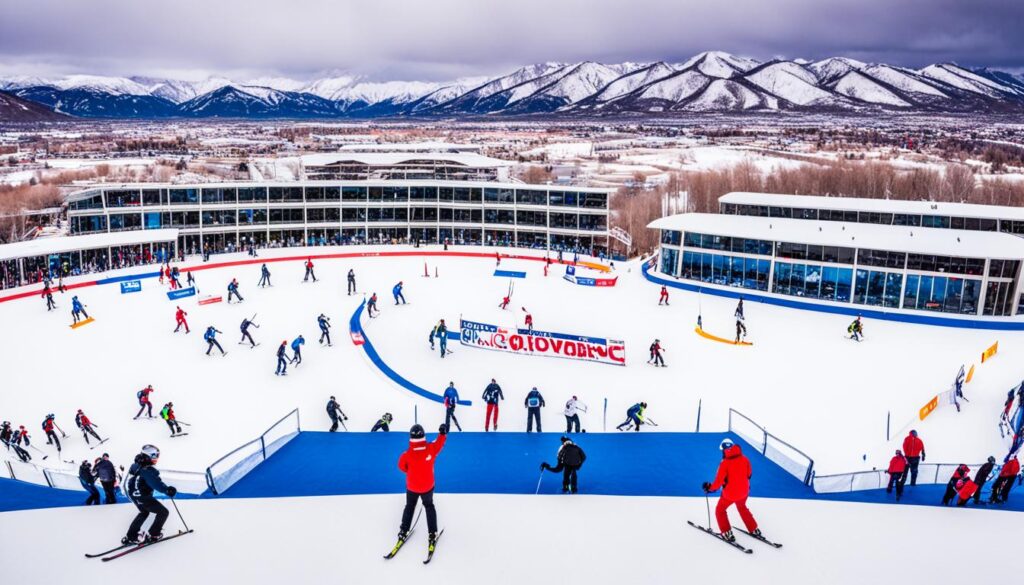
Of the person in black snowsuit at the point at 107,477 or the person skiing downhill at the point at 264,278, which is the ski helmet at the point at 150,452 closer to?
Result: the person in black snowsuit at the point at 107,477

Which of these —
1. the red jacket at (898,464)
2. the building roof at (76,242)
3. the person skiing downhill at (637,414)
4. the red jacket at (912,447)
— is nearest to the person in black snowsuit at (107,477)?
→ the person skiing downhill at (637,414)

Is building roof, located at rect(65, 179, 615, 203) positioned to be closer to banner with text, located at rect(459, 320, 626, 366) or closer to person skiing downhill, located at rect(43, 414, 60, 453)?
banner with text, located at rect(459, 320, 626, 366)

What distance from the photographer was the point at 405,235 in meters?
52.2

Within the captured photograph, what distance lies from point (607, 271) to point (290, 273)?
18.7m

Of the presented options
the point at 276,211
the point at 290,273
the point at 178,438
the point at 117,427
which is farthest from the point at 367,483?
the point at 276,211

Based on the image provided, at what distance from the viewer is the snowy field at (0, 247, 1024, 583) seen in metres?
7.95

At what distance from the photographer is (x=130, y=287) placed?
31.5 metres

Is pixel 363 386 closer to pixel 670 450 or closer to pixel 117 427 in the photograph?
pixel 117 427

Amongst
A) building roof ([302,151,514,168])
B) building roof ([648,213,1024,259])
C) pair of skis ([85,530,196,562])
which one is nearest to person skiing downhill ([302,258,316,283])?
building roof ([302,151,514,168])

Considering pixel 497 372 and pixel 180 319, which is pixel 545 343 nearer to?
pixel 497 372

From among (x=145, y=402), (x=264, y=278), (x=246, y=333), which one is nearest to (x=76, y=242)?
(x=264, y=278)

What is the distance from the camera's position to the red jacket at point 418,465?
25.3 feet

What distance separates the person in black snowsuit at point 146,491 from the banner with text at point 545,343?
48.0 feet

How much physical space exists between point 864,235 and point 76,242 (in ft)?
139
